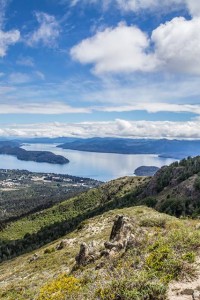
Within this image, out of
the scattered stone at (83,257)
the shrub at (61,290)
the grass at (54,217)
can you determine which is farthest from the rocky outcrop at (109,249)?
the grass at (54,217)

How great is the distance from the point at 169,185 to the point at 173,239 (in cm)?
Answer: 10077

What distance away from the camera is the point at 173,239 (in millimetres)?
19078

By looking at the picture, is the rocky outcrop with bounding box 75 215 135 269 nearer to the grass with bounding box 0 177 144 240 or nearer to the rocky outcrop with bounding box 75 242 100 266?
the rocky outcrop with bounding box 75 242 100 266

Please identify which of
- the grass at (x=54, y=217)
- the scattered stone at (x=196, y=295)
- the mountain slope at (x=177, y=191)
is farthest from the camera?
the grass at (x=54, y=217)

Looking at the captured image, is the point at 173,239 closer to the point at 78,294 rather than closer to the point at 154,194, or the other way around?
the point at 78,294

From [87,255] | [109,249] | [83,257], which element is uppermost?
[109,249]

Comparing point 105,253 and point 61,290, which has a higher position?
point 61,290

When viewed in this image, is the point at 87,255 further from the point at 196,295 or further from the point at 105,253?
the point at 196,295

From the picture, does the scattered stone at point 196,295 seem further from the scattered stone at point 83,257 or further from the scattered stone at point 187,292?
the scattered stone at point 83,257

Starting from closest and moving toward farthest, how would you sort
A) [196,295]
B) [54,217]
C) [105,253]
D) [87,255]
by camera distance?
[196,295]
[105,253]
[87,255]
[54,217]

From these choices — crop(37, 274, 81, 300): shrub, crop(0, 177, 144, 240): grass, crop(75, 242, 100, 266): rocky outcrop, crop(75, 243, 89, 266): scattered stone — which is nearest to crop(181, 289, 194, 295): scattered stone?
crop(37, 274, 81, 300): shrub

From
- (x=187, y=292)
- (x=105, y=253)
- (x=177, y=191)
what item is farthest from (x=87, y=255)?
(x=177, y=191)

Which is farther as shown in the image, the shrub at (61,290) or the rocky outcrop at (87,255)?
the rocky outcrop at (87,255)

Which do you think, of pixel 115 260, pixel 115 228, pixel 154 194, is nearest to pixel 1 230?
pixel 154 194
